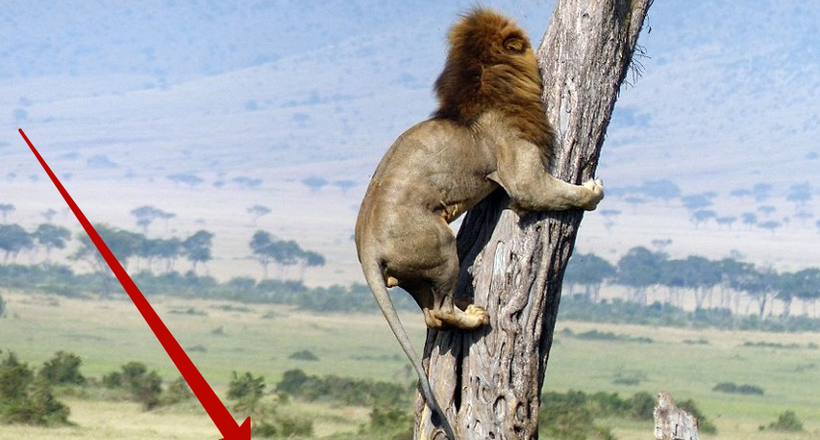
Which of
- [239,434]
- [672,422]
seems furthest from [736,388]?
[239,434]

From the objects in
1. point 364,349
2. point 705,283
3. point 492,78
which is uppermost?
point 705,283

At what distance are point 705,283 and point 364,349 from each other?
81.5 feet

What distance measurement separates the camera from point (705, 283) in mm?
80188

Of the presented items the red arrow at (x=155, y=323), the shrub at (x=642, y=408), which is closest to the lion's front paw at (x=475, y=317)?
the red arrow at (x=155, y=323)

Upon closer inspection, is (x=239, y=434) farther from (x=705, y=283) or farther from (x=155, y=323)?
(x=705, y=283)

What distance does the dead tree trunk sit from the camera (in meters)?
6.81

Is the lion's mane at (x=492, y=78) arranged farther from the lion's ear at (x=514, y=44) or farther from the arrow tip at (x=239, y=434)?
the arrow tip at (x=239, y=434)

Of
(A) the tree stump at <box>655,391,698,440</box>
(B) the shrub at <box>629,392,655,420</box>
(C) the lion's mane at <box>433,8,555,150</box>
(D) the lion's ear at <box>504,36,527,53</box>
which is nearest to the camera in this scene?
(C) the lion's mane at <box>433,8,555,150</box>

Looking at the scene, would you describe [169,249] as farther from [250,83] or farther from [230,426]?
[230,426]

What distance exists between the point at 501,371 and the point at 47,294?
63364 mm

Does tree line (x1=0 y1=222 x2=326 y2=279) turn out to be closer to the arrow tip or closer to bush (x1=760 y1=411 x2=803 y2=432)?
bush (x1=760 y1=411 x2=803 y2=432)

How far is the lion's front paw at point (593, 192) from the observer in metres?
6.73

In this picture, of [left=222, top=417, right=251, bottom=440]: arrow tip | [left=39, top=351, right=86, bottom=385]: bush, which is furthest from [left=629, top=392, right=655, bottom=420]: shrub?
[left=222, top=417, right=251, bottom=440]: arrow tip

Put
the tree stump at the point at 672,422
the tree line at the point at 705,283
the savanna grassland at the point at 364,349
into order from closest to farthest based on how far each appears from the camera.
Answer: the tree stump at the point at 672,422 → the savanna grassland at the point at 364,349 → the tree line at the point at 705,283
